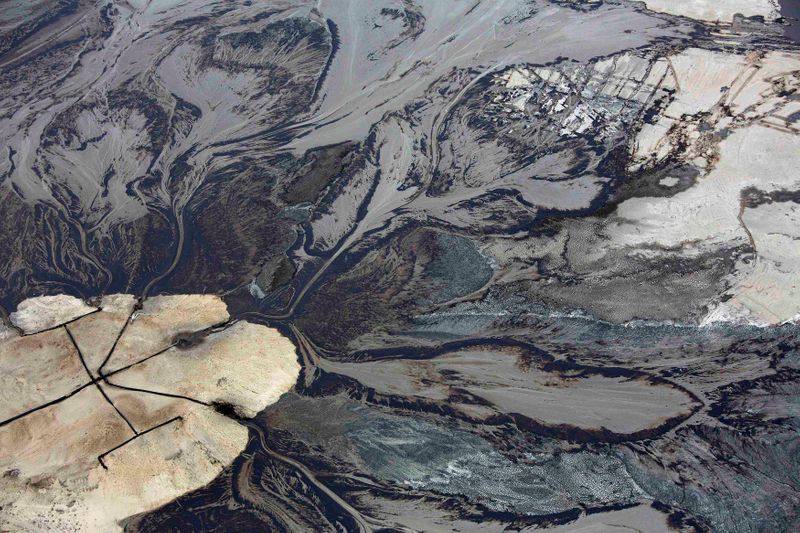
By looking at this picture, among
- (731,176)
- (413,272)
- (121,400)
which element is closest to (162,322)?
(121,400)

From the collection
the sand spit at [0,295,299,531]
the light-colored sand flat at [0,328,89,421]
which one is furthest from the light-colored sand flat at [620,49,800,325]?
the light-colored sand flat at [0,328,89,421]

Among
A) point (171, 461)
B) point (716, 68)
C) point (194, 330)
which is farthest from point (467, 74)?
point (171, 461)

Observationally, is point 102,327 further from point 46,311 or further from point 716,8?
point 716,8

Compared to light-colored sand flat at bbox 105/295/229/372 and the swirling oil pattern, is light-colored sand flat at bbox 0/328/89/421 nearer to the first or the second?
the swirling oil pattern

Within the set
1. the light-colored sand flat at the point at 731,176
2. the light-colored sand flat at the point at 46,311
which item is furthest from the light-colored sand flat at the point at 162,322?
the light-colored sand flat at the point at 731,176

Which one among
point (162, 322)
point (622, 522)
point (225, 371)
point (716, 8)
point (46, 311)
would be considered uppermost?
point (716, 8)

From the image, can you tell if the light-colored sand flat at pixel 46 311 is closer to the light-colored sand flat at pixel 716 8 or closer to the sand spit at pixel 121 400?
the sand spit at pixel 121 400

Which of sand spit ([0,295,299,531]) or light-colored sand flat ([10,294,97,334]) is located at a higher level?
light-colored sand flat ([10,294,97,334])

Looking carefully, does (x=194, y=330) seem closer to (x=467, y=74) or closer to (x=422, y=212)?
(x=422, y=212)
